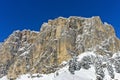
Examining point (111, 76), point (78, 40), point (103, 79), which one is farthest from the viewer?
point (78, 40)

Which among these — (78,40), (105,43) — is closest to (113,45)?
(105,43)

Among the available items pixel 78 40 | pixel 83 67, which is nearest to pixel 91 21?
pixel 78 40

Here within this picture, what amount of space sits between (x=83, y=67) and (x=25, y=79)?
61840 millimetres

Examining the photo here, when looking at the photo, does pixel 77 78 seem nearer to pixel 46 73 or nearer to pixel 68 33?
pixel 46 73

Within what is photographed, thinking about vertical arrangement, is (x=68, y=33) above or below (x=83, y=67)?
above

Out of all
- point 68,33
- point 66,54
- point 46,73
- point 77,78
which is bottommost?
point 77,78

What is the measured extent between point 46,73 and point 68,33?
3341cm

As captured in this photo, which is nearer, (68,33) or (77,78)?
(77,78)

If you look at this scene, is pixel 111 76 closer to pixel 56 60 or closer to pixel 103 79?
pixel 103 79

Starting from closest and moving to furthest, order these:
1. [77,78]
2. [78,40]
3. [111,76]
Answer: [77,78]
[111,76]
[78,40]

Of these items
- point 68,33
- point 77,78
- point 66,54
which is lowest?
point 77,78

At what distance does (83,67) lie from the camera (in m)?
127

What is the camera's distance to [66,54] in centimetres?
17388

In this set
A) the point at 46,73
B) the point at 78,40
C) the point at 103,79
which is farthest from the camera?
the point at 78,40
